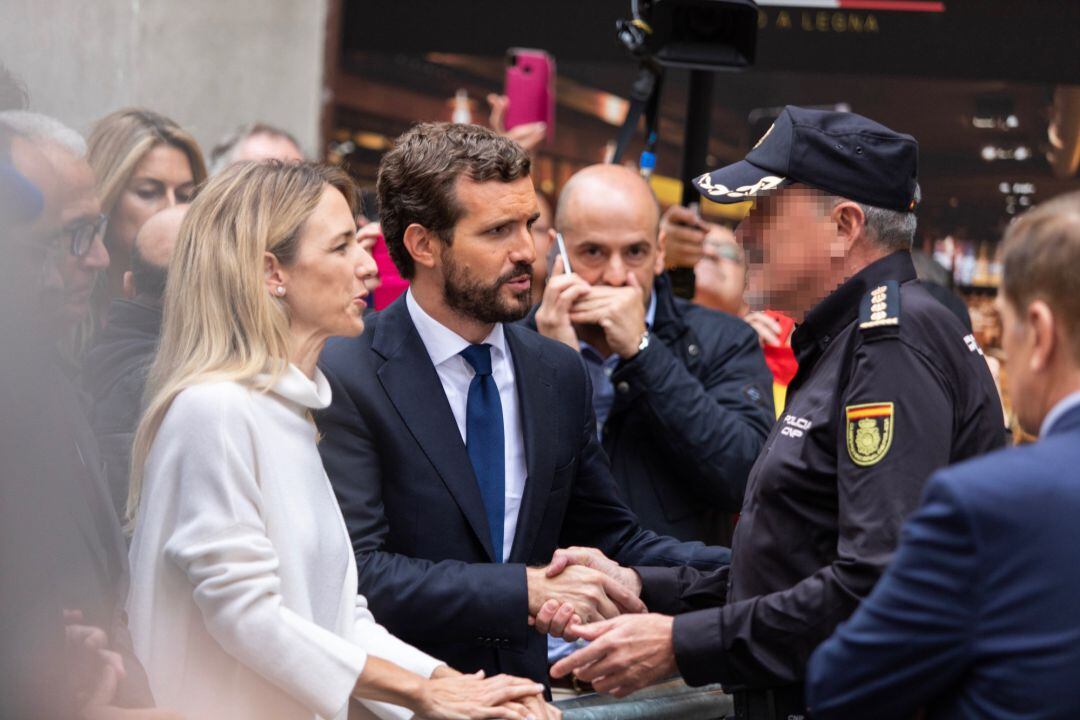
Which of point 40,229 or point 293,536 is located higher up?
point 40,229

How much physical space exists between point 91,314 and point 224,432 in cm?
142

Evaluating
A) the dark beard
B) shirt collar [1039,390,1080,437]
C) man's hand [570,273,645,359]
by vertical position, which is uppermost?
shirt collar [1039,390,1080,437]

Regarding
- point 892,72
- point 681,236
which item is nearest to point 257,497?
point 681,236

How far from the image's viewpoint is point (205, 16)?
680 centimetres

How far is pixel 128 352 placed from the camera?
3447mm

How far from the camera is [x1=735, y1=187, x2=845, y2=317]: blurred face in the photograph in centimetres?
275

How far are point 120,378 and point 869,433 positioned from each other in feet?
6.22

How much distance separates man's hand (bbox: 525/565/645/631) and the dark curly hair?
0.80m

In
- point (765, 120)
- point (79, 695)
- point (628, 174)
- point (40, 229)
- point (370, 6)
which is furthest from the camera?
point (370, 6)

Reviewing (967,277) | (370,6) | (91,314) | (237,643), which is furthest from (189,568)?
(370,6)

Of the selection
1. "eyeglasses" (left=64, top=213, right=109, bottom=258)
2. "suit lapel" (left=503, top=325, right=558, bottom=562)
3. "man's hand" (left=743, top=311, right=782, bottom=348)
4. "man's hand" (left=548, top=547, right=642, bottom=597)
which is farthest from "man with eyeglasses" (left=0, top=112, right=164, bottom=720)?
"man's hand" (left=743, top=311, right=782, bottom=348)

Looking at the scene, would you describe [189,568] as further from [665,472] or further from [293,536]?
[665,472]

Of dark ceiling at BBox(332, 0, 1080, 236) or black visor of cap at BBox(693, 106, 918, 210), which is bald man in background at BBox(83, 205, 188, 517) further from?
dark ceiling at BBox(332, 0, 1080, 236)

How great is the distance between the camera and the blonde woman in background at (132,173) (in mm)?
3995
